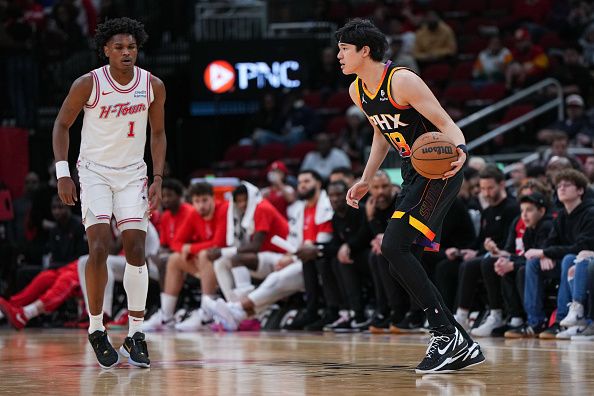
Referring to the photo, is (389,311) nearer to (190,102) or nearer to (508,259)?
(508,259)

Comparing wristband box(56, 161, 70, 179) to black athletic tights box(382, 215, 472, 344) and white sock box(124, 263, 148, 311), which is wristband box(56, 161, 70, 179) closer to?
white sock box(124, 263, 148, 311)

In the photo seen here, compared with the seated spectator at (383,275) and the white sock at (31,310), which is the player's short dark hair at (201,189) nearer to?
the seated spectator at (383,275)

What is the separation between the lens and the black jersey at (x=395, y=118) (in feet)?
20.6

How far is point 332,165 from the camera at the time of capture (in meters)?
14.7

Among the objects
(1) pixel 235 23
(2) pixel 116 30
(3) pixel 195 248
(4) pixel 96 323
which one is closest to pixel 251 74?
(1) pixel 235 23

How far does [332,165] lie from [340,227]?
3.62 metres

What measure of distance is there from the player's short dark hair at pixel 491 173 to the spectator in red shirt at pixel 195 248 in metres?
3.08

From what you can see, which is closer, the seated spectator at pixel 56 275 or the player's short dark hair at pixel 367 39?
the player's short dark hair at pixel 367 39

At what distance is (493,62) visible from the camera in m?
16.3

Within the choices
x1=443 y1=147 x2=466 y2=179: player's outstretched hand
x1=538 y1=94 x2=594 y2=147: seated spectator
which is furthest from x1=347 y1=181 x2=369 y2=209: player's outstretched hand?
x1=538 y1=94 x2=594 y2=147: seated spectator

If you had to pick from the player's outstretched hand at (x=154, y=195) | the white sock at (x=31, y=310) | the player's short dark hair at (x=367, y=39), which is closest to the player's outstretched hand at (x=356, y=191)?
the player's short dark hair at (x=367, y=39)

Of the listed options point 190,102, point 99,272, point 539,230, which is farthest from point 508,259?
point 190,102

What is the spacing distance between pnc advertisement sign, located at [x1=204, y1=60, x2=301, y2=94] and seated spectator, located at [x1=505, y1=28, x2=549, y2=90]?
3.22 meters

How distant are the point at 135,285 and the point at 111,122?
969mm
